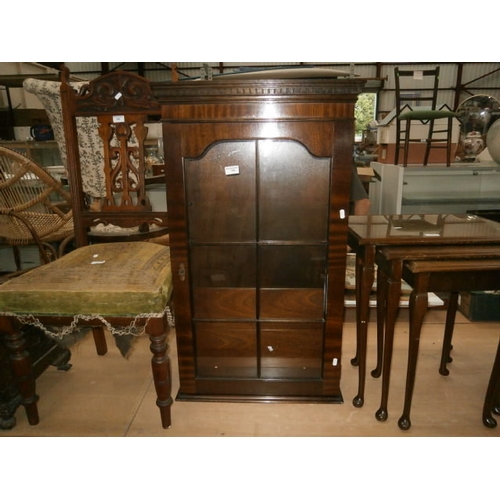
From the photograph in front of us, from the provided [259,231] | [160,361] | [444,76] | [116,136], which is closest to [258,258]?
[259,231]

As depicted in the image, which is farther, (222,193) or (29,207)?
(29,207)

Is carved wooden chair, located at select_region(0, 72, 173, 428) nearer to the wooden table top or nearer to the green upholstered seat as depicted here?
the green upholstered seat

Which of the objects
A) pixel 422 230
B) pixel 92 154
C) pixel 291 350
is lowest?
pixel 291 350

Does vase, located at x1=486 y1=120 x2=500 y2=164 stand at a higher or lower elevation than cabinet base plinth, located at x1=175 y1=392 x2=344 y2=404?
higher

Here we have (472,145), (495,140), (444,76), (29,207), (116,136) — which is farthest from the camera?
(444,76)

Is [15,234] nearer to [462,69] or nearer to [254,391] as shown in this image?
[254,391]

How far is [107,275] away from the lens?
136 cm

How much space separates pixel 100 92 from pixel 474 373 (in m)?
2.01

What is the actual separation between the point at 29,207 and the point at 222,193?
1415 mm

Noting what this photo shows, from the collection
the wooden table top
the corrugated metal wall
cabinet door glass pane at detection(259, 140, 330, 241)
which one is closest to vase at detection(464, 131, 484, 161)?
the wooden table top

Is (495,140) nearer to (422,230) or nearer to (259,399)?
(422,230)

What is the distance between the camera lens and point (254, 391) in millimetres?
1560

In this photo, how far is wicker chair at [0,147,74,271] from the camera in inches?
78.1

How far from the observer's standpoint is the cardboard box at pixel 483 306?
2203 millimetres
